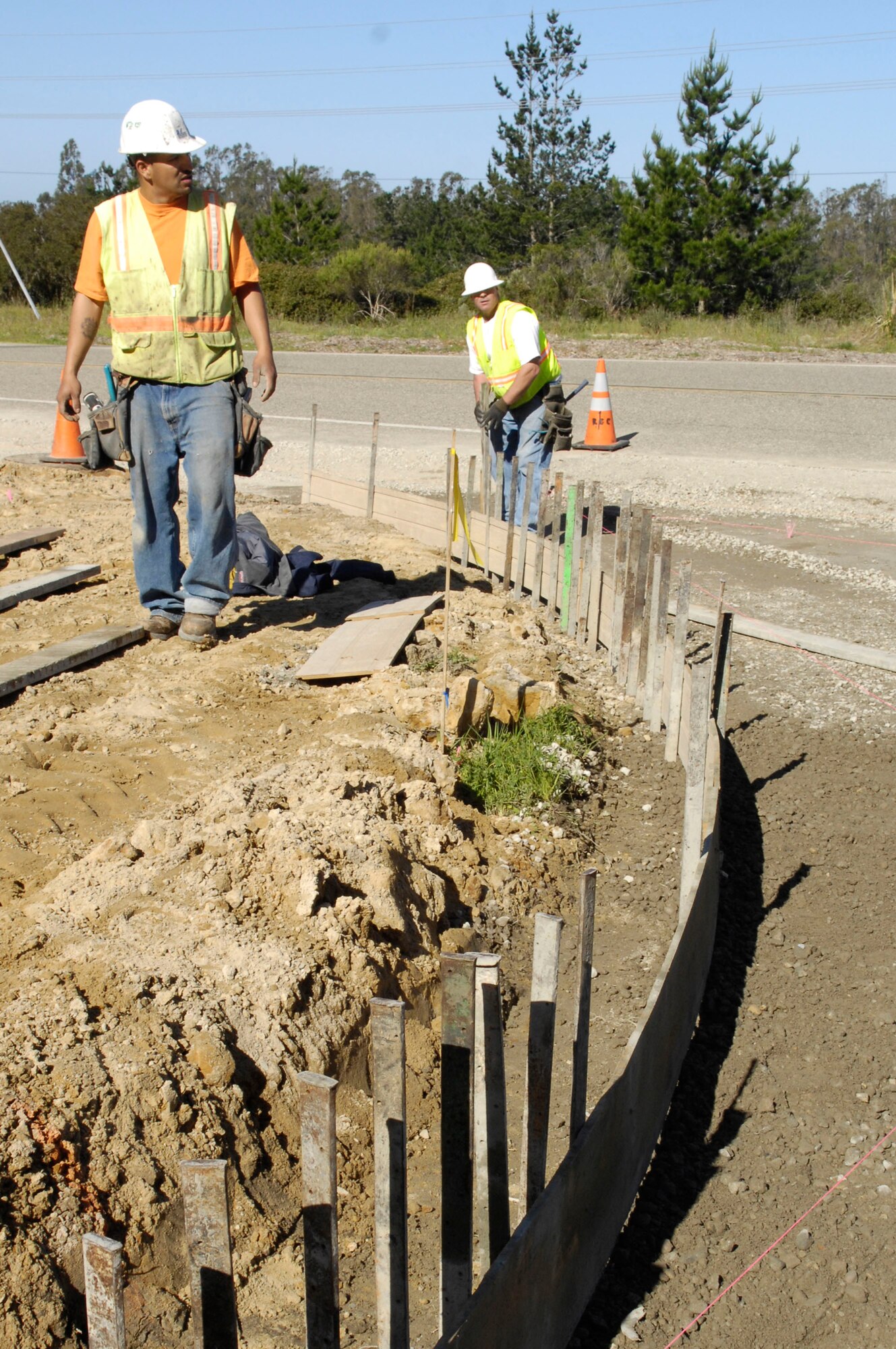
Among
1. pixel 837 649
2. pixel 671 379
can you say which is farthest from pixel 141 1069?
pixel 671 379

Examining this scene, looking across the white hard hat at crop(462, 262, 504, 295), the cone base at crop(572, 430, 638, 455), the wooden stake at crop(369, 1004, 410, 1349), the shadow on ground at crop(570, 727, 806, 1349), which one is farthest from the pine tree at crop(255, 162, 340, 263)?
the wooden stake at crop(369, 1004, 410, 1349)

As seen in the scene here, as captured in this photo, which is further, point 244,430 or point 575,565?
point 575,565

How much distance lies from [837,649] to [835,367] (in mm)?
13007

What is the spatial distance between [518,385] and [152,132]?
3.16 m

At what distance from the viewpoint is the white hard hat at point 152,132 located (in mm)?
4594

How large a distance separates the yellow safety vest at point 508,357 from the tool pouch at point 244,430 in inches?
106

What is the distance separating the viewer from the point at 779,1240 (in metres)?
2.64

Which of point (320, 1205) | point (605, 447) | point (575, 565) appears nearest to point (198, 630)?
point (575, 565)

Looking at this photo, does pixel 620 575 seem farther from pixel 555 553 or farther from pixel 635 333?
pixel 635 333

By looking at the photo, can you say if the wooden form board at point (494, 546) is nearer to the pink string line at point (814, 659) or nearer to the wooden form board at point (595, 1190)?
the pink string line at point (814, 659)

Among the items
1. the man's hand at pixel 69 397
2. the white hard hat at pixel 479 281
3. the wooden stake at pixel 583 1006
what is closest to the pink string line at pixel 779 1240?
the wooden stake at pixel 583 1006

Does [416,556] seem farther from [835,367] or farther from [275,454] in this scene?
[835,367]

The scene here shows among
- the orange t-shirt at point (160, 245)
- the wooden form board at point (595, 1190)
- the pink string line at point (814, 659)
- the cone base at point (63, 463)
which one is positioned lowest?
the wooden form board at point (595, 1190)

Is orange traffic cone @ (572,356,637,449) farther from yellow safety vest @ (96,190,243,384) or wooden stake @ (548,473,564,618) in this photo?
yellow safety vest @ (96,190,243,384)
